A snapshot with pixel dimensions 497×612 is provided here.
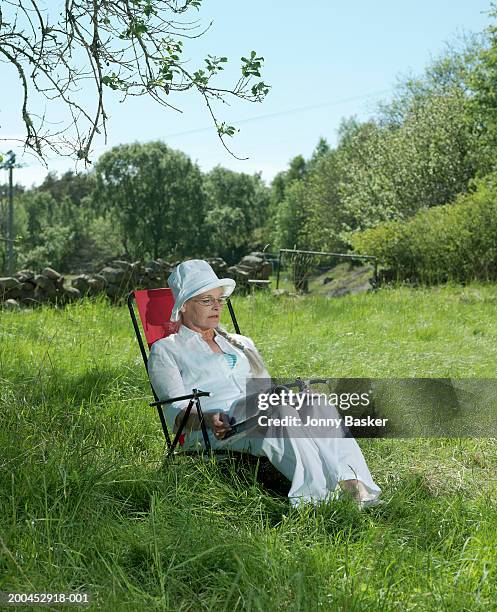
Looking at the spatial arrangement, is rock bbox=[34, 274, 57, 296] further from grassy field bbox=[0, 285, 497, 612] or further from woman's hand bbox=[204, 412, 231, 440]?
woman's hand bbox=[204, 412, 231, 440]

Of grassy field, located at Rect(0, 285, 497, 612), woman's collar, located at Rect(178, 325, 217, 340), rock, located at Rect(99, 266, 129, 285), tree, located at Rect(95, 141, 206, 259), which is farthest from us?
tree, located at Rect(95, 141, 206, 259)

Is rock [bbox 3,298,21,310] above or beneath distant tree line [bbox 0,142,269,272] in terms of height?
beneath

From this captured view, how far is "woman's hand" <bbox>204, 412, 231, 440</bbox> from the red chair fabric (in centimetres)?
86

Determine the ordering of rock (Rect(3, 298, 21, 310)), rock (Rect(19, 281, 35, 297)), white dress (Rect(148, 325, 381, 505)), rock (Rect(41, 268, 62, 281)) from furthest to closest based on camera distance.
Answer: rock (Rect(41, 268, 62, 281)) → rock (Rect(19, 281, 35, 297)) → rock (Rect(3, 298, 21, 310)) → white dress (Rect(148, 325, 381, 505))

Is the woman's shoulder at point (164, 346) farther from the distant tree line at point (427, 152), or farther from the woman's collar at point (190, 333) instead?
the distant tree line at point (427, 152)

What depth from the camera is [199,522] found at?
9.45ft

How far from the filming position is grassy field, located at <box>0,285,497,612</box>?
7.84ft

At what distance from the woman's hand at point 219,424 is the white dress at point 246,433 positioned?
0.12 feet

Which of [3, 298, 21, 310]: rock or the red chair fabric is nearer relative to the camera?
the red chair fabric

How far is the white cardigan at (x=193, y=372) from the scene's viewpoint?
3.49 m

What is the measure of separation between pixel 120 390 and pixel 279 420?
1980mm

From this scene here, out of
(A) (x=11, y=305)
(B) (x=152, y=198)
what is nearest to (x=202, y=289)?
(A) (x=11, y=305)

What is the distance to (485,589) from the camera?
2438 millimetres

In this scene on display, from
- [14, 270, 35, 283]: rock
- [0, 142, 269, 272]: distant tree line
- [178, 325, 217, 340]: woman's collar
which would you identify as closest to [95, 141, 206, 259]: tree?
[0, 142, 269, 272]: distant tree line
